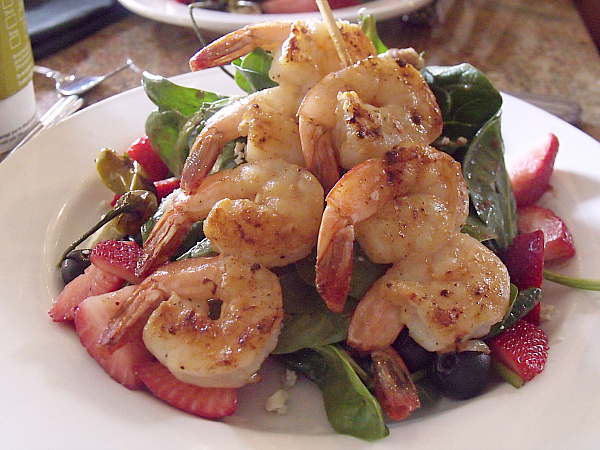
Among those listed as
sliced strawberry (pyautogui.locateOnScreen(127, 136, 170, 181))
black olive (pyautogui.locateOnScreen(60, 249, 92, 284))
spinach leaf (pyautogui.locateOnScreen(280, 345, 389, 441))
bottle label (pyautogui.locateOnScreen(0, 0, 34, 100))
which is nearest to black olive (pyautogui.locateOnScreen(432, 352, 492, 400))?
spinach leaf (pyautogui.locateOnScreen(280, 345, 389, 441))

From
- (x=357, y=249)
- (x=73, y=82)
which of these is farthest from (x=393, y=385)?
(x=73, y=82)

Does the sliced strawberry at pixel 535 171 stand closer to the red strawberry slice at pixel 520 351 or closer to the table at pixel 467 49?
the red strawberry slice at pixel 520 351

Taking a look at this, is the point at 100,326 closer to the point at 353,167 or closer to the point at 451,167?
the point at 353,167

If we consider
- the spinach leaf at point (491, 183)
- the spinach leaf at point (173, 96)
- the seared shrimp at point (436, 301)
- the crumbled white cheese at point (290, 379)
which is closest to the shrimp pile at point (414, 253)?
the seared shrimp at point (436, 301)

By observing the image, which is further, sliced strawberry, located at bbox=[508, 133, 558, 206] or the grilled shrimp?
sliced strawberry, located at bbox=[508, 133, 558, 206]

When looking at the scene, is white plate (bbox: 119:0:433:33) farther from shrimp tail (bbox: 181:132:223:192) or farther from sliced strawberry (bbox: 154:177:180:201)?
shrimp tail (bbox: 181:132:223:192)

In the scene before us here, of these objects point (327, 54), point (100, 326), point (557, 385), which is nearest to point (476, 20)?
point (327, 54)
